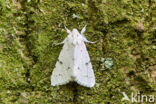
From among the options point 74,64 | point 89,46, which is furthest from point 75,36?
point 74,64

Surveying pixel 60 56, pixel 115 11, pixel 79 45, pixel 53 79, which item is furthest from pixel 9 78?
pixel 115 11

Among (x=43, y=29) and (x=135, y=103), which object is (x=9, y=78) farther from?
(x=135, y=103)

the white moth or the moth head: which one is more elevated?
the moth head

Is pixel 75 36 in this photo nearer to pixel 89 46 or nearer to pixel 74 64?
pixel 89 46

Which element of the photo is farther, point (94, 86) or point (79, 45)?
point (79, 45)

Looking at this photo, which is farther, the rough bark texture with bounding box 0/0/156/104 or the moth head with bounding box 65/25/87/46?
the moth head with bounding box 65/25/87/46
